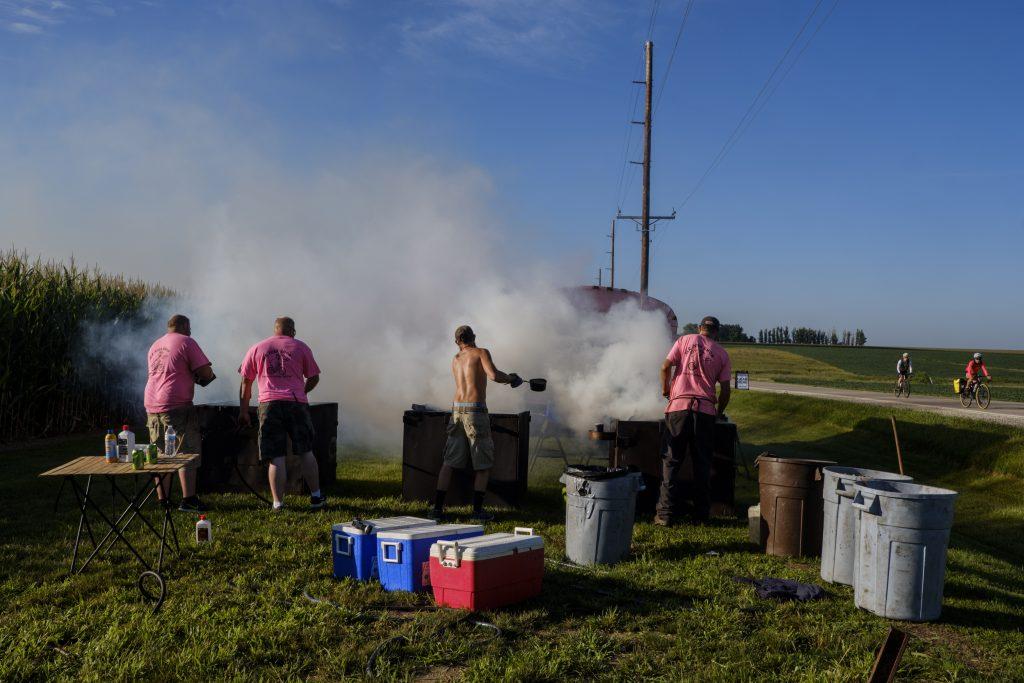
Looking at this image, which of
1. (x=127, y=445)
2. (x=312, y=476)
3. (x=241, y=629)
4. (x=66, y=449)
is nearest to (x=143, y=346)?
(x=66, y=449)

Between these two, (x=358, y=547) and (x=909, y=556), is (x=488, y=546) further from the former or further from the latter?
(x=909, y=556)

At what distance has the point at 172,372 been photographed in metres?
7.35

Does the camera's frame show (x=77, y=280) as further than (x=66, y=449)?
Yes

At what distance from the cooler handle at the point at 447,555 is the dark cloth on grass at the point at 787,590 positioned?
210 centimetres

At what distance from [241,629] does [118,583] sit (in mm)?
1427

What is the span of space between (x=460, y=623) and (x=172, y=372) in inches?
171

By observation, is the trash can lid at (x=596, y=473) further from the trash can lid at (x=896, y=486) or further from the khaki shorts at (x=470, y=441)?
the trash can lid at (x=896, y=486)

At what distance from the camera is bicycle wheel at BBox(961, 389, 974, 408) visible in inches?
912

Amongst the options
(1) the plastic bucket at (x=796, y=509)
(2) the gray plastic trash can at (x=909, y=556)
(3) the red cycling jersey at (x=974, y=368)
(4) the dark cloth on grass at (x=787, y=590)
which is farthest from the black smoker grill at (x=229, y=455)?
(3) the red cycling jersey at (x=974, y=368)

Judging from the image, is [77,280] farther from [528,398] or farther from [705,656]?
[705,656]

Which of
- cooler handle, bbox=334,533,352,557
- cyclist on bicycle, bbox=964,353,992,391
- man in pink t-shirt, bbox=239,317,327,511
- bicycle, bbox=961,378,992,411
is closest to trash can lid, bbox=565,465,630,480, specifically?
cooler handle, bbox=334,533,352,557

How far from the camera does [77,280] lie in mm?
16781

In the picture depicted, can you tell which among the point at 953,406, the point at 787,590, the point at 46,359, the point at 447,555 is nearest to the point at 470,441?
the point at 447,555

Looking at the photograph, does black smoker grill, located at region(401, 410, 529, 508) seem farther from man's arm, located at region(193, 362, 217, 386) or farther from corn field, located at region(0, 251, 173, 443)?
corn field, located at region(0, 251, 173, 443)
